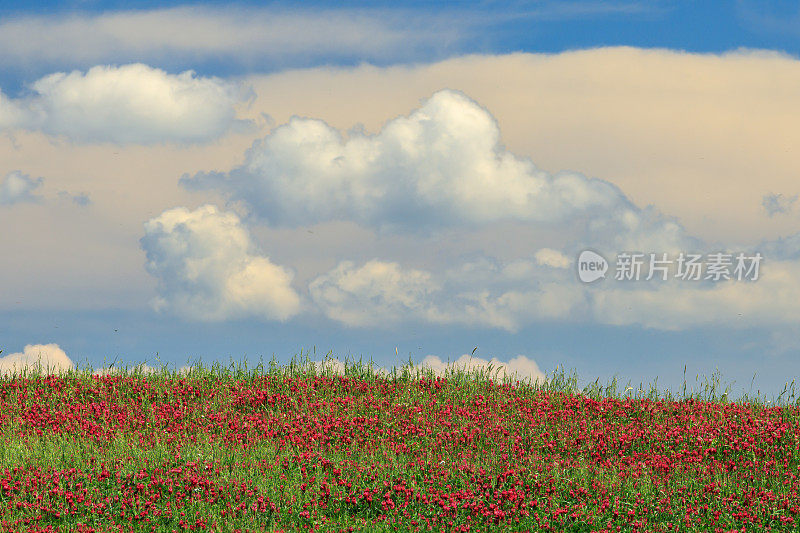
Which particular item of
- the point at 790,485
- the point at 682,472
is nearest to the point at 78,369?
the point at 682,472

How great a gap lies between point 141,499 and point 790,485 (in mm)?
8375

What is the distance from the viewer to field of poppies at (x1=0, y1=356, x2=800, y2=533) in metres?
9.73

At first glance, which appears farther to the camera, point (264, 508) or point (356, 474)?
point (356, 474)

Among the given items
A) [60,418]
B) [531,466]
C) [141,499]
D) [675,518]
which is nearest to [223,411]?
[60,418]

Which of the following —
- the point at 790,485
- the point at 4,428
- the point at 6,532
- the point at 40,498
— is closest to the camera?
the point at 6,532

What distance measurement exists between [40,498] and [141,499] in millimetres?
1322

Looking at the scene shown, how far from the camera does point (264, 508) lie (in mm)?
9648

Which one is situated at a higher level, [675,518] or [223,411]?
[223,411]

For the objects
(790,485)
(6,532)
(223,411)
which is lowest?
(6,532)

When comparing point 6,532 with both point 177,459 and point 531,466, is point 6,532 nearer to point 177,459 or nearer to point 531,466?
point 177,459

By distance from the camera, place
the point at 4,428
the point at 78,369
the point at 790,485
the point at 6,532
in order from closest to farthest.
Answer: the point at 6,532 < the point at 790,485 < the point at 4,428 < the point at 78,369

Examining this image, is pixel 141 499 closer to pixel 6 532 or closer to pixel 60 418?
pixel 6 532

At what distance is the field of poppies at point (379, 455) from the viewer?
9.73m

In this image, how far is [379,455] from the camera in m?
11.6
